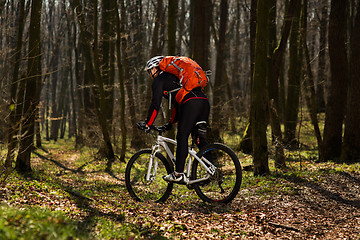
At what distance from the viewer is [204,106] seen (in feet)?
18.8

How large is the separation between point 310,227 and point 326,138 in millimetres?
6581

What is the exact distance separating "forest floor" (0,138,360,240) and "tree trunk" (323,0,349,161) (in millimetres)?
3351

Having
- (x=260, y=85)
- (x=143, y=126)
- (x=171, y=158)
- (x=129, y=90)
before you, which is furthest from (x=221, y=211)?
(x=129, y=90)

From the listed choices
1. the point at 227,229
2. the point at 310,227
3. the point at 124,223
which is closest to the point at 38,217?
the point at 124,223

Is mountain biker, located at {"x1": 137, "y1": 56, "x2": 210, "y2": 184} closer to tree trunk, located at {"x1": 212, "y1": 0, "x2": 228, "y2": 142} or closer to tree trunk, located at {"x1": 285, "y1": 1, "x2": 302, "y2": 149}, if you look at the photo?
tree trunk, located at {"x1": 212, "y1": 0, "x2": 228, "y2": 142}

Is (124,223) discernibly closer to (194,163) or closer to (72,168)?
(194,163)

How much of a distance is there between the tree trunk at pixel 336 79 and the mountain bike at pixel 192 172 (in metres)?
5.56

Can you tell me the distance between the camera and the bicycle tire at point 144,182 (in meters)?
6.20

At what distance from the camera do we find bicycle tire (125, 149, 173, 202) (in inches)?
244

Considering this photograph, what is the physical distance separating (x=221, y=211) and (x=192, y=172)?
84 cm

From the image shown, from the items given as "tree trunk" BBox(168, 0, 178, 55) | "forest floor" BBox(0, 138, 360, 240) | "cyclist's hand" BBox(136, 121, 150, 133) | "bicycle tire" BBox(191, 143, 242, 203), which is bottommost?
"forest floor" BBox(0, 138, 360, 240)

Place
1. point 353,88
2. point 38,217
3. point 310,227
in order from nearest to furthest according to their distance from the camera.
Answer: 1. point 38,217
2. point 310,227
3. point 353,88

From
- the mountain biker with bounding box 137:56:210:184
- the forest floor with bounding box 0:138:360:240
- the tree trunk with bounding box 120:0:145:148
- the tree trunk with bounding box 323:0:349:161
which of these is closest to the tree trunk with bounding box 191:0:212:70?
the tree trunk with bounding box 323:0:349:161

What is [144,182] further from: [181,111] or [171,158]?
[181,111]
